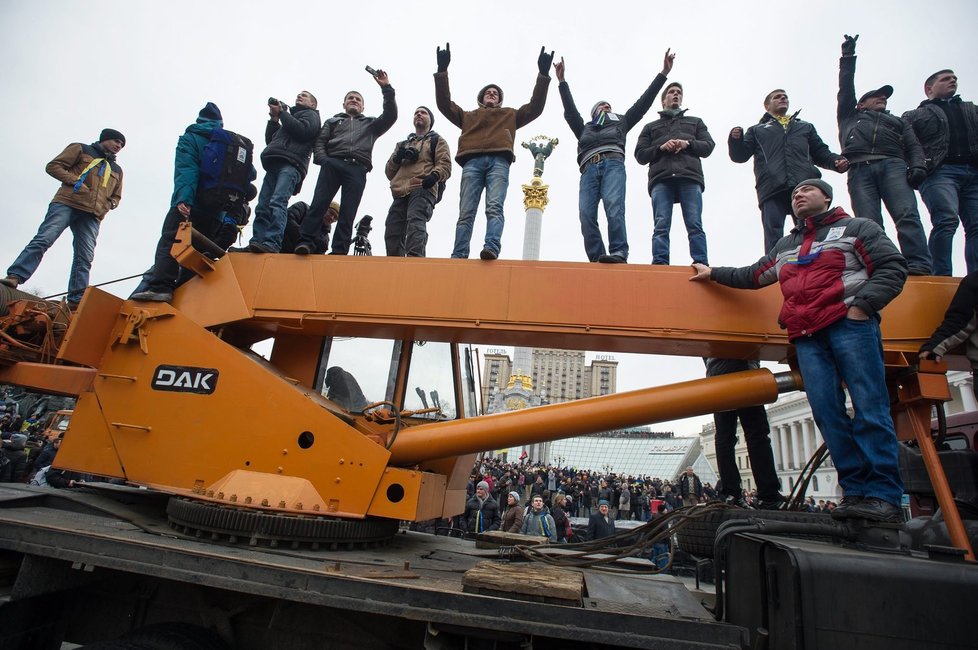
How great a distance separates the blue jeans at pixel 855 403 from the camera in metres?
2.74

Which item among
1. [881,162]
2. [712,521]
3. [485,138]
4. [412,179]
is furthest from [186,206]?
[881,162]

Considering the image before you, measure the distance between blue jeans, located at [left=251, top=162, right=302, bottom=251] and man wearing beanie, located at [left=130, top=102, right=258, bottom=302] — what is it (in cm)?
28

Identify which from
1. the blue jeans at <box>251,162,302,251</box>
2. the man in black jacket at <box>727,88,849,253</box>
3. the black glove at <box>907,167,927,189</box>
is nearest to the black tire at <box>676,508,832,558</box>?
the man in black jacket at <box>727,88,849,253</box>

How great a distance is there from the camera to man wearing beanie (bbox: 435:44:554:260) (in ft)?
17.3

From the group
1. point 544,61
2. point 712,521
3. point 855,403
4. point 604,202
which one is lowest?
point 712,521

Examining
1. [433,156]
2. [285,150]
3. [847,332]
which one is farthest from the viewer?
[433,156]

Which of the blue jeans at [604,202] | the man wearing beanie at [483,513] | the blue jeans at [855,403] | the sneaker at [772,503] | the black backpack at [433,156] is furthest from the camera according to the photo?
the man wearing beanie at [483,513]

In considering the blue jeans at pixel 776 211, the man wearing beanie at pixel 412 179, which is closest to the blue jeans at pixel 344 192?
the man wearing beanie at pixel 412 179

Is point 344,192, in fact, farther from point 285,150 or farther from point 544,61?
point 544,61

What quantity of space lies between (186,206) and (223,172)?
1.63 ft

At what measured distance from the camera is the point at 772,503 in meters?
4.26

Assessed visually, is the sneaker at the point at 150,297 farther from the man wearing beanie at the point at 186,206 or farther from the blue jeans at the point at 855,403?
the blue jeans at the point at 855,403

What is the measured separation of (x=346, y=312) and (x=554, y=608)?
8.79 ft

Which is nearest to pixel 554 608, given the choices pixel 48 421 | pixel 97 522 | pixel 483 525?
pixel 97 522
